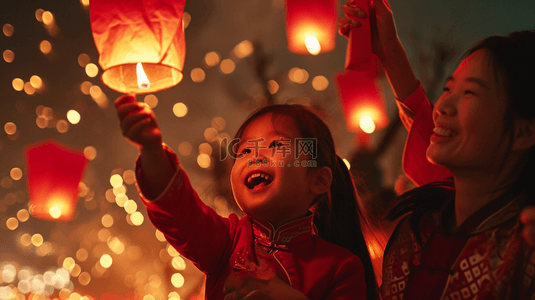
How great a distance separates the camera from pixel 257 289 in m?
0.75

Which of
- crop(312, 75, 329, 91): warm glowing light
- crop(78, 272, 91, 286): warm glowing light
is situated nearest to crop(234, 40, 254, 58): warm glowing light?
crop(312, 75, 329, 91): warm glowing light

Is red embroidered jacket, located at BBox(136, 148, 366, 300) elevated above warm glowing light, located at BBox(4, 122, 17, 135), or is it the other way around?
red embroidered jacket, located at BBox(136, 148, 366, 300)

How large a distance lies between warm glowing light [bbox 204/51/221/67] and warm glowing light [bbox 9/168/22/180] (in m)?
0.90

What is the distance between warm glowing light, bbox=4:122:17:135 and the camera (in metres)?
1.57

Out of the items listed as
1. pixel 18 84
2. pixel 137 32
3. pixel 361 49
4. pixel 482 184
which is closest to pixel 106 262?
pixel 18 84

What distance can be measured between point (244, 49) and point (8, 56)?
990 mm

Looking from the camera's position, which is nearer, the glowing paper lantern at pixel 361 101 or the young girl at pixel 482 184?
the young girl at pixel 482 184

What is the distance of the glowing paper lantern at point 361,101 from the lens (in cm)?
109

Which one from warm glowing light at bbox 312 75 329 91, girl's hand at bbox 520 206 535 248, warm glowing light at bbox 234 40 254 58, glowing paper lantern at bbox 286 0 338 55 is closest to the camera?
girl's hand at bbox 520 206 535 248

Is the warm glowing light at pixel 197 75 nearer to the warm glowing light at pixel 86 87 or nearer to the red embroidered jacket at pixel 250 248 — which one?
the warm glowing light at pixel 86 87

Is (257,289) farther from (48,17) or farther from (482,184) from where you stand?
(48,17)

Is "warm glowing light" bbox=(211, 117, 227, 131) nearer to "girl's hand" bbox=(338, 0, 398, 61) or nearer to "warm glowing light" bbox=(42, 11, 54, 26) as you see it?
"girl's hand" bbox=(338, 0, 398, 61)

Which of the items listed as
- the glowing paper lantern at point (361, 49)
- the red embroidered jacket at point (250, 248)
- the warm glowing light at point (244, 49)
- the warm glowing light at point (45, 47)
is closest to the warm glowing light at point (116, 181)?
the warm glowing light at point (45, 47)

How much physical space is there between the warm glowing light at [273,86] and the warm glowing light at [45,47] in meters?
0.95
